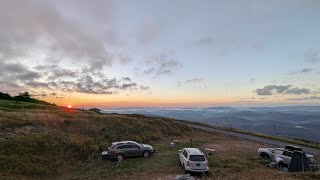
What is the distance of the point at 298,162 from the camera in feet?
84.5

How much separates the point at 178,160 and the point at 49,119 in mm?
23019

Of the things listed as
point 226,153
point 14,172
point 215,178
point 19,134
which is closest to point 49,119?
point 19,134

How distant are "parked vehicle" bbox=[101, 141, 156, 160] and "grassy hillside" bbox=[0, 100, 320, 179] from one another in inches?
29.9

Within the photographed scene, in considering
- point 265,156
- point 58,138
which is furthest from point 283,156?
point 58,138

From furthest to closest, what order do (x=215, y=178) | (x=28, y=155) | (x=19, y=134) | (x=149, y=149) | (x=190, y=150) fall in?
1. (x=19, y=134)
2. (x=149, y=149)
3. (x=28, y=155)
4. (x=190, y=150)
5. (x=215, y=178)

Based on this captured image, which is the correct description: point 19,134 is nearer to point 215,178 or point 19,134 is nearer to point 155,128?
point 155,128

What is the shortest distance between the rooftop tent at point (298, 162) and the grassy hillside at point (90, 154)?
6.25ft

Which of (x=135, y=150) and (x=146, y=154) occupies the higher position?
(x=135, y=150)

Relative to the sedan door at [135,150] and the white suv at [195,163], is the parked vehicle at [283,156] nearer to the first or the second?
the white suv at [195,163]

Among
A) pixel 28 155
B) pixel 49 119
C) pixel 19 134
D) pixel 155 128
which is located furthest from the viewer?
pixel 155 128

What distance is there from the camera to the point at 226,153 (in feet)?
107

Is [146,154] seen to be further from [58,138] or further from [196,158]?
[58,138]

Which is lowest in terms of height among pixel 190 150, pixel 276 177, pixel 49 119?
pixel 276 177

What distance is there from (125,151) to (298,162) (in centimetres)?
1682
